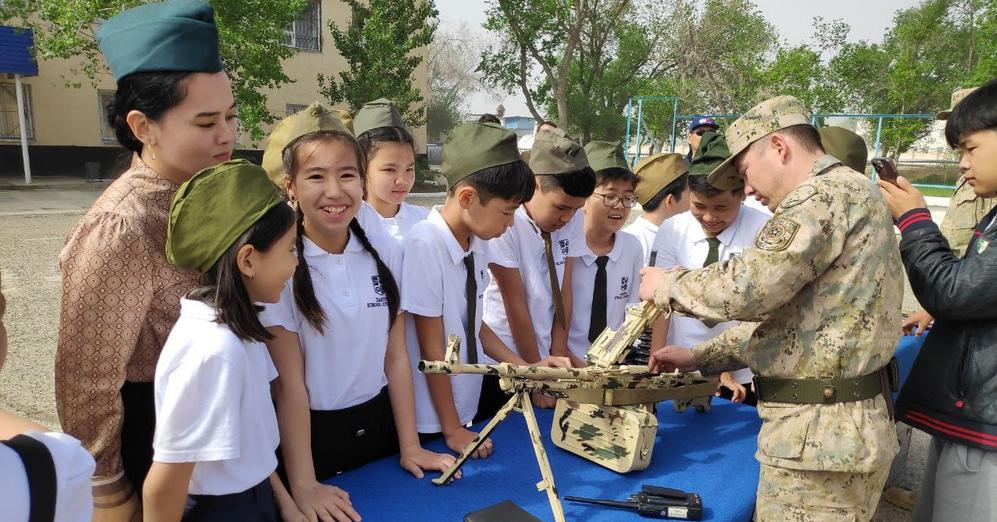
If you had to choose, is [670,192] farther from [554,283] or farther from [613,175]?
[554,283]

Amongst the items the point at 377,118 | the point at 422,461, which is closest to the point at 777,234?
the point at 422,461

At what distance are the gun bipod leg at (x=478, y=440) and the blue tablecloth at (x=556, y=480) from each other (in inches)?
1.4

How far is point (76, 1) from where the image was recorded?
40.3 ft

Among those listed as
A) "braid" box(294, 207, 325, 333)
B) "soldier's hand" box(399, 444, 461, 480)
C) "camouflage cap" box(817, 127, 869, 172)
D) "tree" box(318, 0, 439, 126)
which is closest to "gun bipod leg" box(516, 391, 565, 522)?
"soldier's hand" box(399, 444, 461, 480)

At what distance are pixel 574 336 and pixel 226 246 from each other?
1974mm

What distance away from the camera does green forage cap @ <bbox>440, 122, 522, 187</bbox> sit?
225 cm

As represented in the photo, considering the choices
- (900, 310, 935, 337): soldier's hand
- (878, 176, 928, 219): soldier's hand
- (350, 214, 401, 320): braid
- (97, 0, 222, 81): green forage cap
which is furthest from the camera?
(900, 310, 935, 337): soldier's hand

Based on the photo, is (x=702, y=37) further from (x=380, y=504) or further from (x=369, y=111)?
(x=380, y=504)

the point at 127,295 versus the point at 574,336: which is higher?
the point at 127,295

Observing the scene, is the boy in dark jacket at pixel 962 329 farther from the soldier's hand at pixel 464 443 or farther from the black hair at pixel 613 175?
the soldier's hand at pixel 464 443

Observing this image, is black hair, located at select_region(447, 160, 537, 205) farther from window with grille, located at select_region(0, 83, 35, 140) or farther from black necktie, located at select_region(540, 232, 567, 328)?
window with grille, located at select_region(0, 83, 35, 140)

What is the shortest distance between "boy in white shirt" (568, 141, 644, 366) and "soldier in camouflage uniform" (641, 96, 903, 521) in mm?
1011

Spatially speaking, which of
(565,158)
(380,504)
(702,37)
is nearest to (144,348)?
(380,504)

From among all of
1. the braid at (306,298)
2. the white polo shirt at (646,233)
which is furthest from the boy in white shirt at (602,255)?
the braid at (306,298)
